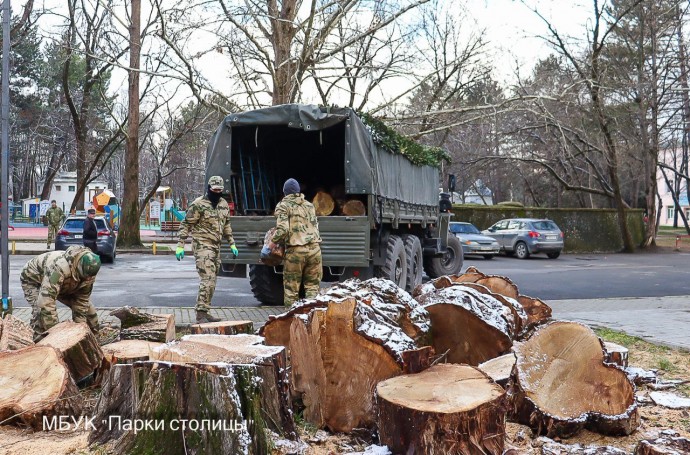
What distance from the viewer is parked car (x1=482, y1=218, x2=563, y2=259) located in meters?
25.9

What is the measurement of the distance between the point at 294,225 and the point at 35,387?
427 centimetres

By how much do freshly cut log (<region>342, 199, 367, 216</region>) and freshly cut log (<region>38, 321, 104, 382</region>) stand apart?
6.11m

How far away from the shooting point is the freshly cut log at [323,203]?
36.7 feet

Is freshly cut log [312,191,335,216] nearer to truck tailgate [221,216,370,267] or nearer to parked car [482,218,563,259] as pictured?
truck tailgate [221,216,370,267]

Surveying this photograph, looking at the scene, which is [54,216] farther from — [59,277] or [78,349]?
[78,349]

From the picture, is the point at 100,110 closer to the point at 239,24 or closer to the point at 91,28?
the point at 91,28

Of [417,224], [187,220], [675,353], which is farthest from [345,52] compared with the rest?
[675,353]

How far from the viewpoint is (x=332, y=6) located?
17438 mm

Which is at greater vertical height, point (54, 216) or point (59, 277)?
point (54, 216)

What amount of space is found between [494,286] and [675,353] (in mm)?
1976

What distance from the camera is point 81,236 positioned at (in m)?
20.4

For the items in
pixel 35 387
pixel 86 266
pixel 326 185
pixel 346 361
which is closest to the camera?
→ pixel 346 361

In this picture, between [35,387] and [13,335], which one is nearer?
[35,387]

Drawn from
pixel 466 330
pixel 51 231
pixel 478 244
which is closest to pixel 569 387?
pixel 466 330
